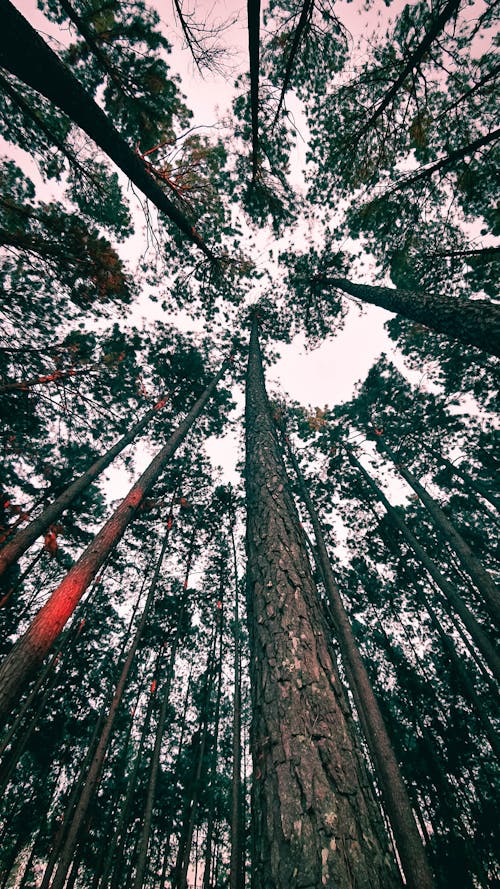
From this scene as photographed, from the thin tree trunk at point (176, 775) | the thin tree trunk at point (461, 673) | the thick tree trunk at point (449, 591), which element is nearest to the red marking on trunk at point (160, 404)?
the thick tree trunk at point (449, 591)

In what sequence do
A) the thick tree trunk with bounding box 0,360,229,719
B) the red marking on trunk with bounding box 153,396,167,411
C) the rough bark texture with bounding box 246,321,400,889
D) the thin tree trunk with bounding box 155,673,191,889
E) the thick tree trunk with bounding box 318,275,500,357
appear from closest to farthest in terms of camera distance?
the rough bark texture with bounding box 246,321,400,889 → the thick tree trunk with bounding box 318,275,500,357 → the thick tree trunk with bounding box 0,360,229,719 → the red marking on trunk with bounding box 153,396,167,411 → the thin tree trunk with bounding box 155,673,191,889

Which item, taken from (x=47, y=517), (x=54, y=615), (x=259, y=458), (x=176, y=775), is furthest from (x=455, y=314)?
(x=176, y=775)

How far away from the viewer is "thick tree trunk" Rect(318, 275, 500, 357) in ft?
12.4

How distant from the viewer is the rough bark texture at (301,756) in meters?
1.09

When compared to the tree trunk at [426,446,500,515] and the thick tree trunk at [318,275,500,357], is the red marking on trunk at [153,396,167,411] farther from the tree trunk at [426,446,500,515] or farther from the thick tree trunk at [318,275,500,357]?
the tree trunk at [426,446,500,515]

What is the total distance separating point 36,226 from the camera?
616 centimetres

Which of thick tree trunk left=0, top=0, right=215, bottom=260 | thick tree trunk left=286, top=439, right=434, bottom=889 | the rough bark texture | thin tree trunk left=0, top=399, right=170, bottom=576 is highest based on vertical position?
thin tree trunk left=0, top=399, right=170, bottom=576

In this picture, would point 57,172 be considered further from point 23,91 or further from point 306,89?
point 306,89

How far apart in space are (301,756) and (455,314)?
496 cm

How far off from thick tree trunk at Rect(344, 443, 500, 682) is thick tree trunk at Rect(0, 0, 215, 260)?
42.2 feet

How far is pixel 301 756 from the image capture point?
4.51 ft

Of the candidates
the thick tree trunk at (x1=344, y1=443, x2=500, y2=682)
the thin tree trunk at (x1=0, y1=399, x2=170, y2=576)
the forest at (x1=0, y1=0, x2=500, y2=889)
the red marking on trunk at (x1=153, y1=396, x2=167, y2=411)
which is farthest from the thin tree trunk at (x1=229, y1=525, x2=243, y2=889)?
the red marking on trunk at (x1=153, y1=396, x2=167, y2=411)

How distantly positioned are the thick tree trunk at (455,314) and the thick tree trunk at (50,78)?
14.3 feet

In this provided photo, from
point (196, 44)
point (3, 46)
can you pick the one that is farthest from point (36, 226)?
point (196, 44)
